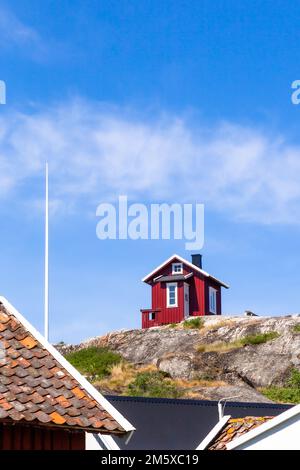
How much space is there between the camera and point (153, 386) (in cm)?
4603

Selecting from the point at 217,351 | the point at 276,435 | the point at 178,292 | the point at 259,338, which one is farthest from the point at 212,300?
the point at 276,435

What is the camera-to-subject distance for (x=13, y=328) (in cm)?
1470

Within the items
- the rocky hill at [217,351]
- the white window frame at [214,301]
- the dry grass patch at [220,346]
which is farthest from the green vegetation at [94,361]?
the white window frame at [214,301]

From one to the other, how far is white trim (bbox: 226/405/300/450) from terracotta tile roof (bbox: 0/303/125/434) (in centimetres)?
637

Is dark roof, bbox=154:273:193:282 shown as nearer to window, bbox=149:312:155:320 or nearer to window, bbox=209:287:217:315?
window, bbox=209:287:217:315

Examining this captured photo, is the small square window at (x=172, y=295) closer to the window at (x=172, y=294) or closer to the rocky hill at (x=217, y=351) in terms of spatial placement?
the window at (x=172, y=294)

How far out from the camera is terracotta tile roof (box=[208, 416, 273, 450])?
21719 mm

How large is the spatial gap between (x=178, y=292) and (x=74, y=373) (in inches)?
2120

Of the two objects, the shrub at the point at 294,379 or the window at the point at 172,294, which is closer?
the shrub at the point at 294,379

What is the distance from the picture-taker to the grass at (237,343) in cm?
5634

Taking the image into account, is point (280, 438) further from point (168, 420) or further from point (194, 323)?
point (194, 323)

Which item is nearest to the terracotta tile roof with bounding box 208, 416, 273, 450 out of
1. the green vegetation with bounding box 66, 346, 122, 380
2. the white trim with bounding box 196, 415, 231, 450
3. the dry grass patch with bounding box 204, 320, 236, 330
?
the white trim with bounding box 196, 415, 231, 450
